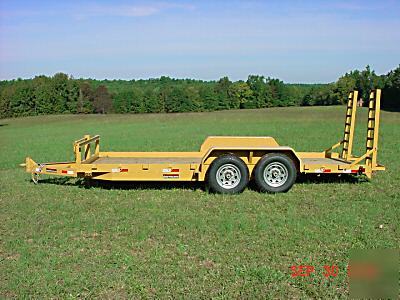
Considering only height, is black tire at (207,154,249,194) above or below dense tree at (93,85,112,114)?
below

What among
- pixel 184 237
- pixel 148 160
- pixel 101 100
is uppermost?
pixel 101 100

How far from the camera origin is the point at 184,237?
616 cm

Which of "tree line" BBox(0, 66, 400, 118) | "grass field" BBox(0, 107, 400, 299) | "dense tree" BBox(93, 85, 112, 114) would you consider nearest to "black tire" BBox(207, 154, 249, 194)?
"grass field" BBox(0, 107, 400, 299)

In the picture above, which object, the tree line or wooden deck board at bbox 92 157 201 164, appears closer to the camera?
wooden deck board at bbox 92 157 201 164

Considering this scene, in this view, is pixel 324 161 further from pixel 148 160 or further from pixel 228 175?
pixel 148 160

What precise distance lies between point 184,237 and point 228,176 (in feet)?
8.44

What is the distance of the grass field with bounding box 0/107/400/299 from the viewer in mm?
4715

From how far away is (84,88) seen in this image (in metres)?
80.2

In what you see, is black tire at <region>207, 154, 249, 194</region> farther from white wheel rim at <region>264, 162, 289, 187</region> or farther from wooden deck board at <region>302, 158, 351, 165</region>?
wooden deck board at <region>302, 158, 351, 165</region>

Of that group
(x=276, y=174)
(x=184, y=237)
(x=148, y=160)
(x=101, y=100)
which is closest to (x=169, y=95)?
(x=101, y=100)

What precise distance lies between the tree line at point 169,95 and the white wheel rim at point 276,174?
61661 mm

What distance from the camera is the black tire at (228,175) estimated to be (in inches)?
331

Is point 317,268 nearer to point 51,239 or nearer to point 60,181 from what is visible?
point 51,239

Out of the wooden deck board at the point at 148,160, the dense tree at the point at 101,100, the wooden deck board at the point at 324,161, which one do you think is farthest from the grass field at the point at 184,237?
the dense tree at the point at 101,100
